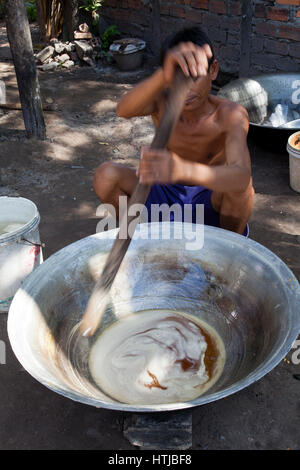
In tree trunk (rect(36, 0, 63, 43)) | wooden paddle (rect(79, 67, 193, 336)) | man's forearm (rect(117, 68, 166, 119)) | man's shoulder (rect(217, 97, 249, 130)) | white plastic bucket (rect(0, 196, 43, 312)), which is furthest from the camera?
tree trunk (rect(36, 0, 63, 43))

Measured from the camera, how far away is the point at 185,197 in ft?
7.98

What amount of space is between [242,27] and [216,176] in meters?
3.74

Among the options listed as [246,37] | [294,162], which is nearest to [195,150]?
[294,162]

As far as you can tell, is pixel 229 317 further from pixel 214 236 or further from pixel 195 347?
pixel 214 236

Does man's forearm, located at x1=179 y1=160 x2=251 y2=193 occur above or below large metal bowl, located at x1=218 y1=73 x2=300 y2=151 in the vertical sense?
above

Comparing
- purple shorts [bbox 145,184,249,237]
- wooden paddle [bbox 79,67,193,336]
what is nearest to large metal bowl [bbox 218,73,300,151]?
purple shorts [bbox 145,184,249,237]

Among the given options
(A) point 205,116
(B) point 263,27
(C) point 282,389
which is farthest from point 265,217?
(B) point 263,27

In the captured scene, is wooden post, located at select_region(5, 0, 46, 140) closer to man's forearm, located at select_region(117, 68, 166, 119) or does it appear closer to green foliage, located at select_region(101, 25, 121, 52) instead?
man's forearm, located at select_region(117, 68, 166, 119)

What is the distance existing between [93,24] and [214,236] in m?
6.22

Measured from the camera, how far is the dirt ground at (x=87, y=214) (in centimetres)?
187

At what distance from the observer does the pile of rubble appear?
658 cm

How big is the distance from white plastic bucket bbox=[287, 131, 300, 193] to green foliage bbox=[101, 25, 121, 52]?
14.2ft

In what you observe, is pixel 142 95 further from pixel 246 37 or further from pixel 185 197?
pixel 246 37
